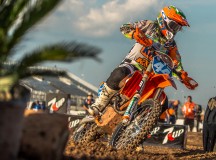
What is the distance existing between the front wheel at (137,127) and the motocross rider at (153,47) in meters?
0.64

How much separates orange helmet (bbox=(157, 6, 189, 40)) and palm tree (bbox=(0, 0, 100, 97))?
20.8 ft

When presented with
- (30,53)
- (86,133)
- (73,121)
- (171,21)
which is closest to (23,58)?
(30,53)

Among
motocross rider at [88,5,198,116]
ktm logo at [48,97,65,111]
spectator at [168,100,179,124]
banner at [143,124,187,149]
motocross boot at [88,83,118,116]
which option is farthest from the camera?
spectator at [168,100,179,124]

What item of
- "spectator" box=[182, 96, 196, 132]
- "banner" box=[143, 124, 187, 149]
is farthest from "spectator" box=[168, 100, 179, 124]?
"banner" box=[143, 124, 187, 149]

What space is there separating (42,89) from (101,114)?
2317 centimetres

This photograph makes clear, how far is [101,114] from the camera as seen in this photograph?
12648mm

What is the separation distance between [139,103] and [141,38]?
1.26 metres

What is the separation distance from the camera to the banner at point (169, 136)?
1642 cm

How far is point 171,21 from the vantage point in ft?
39.8

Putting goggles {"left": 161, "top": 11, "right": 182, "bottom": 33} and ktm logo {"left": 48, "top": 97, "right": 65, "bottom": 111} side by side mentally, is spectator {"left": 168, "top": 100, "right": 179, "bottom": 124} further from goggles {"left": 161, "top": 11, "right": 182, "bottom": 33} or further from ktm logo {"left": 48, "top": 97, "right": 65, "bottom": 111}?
goggles {"left": 161, "top": 11, "right": 182, "bottom": 33}

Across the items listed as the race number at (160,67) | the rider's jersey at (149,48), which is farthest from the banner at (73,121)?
the race number at (160,67)

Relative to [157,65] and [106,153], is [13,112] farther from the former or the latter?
[157,65]

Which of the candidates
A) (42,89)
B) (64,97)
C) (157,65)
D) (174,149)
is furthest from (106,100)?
(42,89)

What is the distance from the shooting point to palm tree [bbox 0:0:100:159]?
5703 mm
